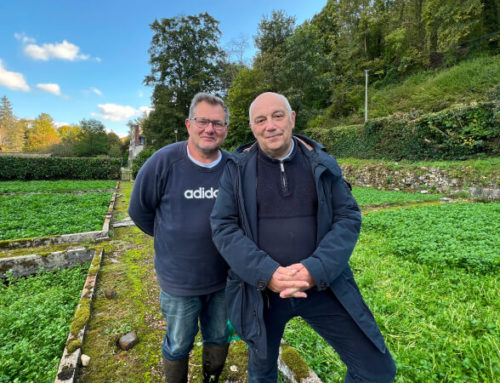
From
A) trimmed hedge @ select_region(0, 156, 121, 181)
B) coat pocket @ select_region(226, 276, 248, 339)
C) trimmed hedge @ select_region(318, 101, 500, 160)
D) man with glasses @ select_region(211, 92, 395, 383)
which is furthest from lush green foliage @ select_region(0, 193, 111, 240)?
trimmed hedge @ select_region(318, 101, 500, 160)

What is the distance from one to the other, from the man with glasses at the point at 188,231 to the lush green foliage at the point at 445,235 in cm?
391

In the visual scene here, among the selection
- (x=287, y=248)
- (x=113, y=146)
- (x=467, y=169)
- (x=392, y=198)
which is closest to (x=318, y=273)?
(x=287, y=248)

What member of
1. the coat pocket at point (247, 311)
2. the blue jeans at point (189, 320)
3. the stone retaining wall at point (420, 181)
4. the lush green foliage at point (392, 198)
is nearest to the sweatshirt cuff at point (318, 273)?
the coat pocket at point (247, 311)

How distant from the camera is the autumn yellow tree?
6271cm

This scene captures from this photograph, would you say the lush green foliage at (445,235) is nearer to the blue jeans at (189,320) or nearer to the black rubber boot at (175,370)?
the blue jeans at (189,320)

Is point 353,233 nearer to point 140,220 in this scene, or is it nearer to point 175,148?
point 175,148

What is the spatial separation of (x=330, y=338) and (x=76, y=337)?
100 inches

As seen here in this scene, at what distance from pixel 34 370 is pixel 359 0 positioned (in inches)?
1738

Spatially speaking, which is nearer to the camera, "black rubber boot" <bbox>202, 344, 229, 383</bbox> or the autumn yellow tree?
"black rubber boot" <bbox>202, 344, 229, 383</bbox>

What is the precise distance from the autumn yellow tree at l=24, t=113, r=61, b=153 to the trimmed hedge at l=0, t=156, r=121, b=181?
47697mm

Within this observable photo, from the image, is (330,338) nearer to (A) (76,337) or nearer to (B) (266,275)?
(B) (266,275)

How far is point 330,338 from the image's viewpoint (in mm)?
1649

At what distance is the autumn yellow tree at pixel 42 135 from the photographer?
6271cm

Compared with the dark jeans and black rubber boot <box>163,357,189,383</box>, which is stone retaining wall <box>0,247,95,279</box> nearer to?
black rubber boot <box>163,357,189,383</box>
